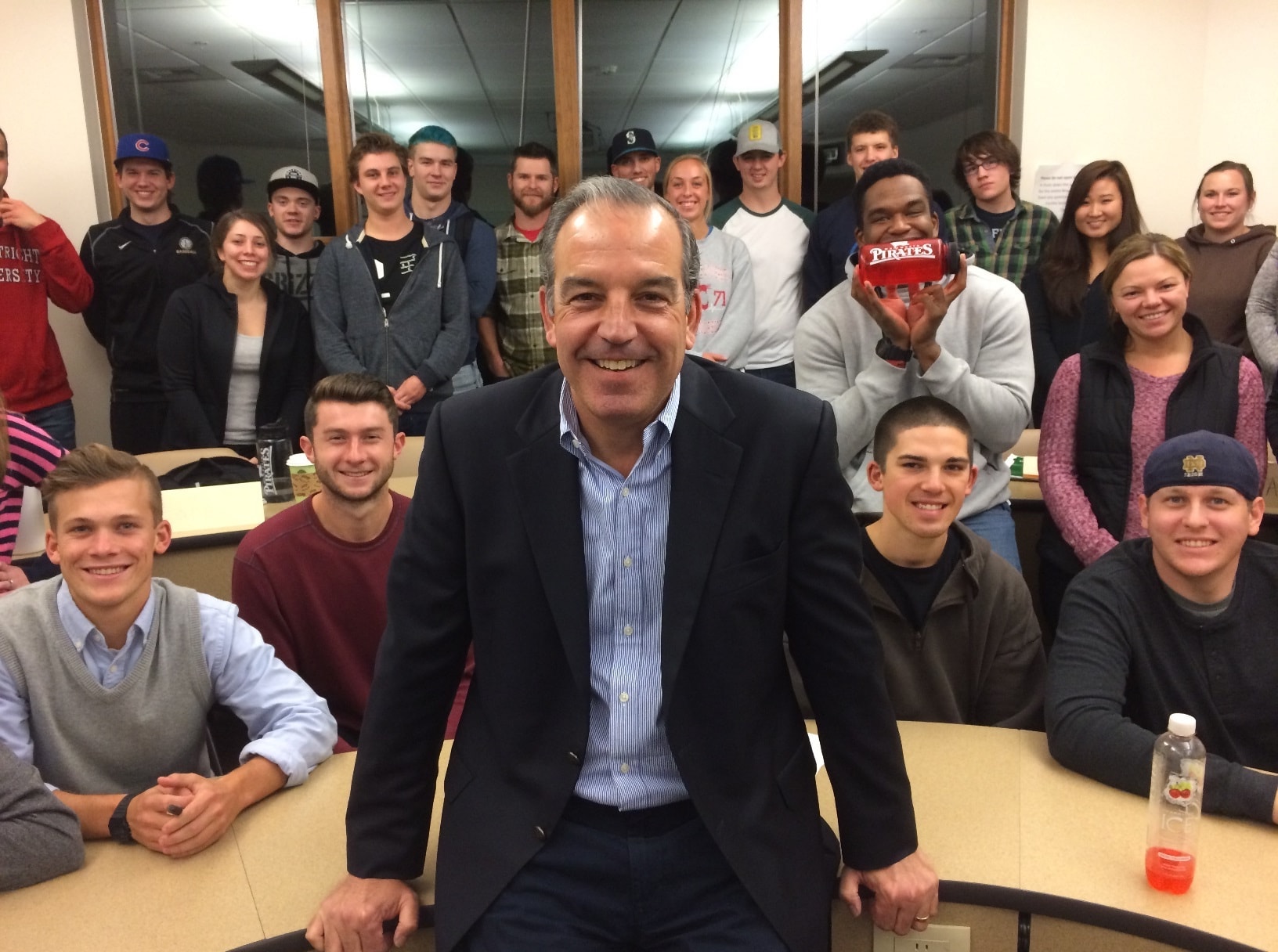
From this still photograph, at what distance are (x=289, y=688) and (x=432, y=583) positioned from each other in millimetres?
543

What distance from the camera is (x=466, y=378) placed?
389 cm

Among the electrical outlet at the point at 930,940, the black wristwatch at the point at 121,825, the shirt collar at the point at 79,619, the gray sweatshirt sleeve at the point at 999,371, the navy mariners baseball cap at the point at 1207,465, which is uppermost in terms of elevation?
the gray sweatshirt sleeve at the point at 999,371

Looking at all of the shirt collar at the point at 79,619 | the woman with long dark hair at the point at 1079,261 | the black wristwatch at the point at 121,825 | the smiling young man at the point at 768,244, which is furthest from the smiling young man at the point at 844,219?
the black wristwatch at the point at 121,825

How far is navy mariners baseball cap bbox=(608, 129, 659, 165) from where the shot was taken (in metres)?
4.02

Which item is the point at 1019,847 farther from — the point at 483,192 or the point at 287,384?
the point at 483,192

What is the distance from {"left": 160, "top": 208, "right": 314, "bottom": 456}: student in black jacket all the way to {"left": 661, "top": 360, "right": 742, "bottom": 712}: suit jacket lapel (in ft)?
9.03

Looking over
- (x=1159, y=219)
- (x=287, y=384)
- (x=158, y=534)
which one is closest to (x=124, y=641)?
(x=158, y=534)

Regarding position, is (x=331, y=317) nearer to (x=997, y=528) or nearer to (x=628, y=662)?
(x=997, y=528)

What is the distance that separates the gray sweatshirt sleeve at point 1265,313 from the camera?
3.35 meters

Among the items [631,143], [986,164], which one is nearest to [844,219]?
[986,164]

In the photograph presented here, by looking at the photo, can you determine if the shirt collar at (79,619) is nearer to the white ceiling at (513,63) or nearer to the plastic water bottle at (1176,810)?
the plastic water bottle at (1176,810)

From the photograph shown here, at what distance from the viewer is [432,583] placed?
4.02 ft

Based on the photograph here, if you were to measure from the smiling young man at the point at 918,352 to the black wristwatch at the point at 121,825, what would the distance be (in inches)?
61.6

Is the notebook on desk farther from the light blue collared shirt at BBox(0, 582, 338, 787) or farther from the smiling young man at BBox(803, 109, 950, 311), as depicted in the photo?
the smiling young man at BBox(803, 109, 950, 311)
